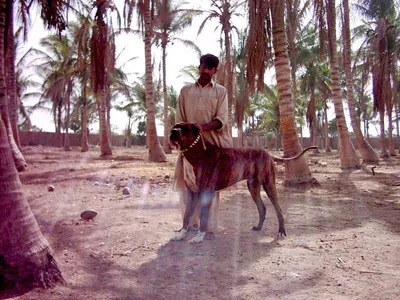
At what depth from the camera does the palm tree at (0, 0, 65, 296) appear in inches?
101

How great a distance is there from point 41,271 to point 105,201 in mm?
4039

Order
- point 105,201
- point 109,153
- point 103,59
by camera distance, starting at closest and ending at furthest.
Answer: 1. point 105,201
2. point 103,59
3. point 109,153

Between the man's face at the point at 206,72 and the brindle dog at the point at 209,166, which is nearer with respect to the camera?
the brindle dog at the point at 209,166

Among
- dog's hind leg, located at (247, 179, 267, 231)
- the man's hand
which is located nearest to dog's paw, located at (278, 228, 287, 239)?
dog's hind leg, located at (247, 179, 267, 231)

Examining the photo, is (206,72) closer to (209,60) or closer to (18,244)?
(209,60)

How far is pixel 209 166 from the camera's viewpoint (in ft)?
13.2

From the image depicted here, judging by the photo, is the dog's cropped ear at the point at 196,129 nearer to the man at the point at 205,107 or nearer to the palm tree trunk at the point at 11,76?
the man at the point at 205,107

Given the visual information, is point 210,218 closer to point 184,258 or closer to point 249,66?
point 184,258

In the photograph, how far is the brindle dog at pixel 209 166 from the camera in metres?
3.80

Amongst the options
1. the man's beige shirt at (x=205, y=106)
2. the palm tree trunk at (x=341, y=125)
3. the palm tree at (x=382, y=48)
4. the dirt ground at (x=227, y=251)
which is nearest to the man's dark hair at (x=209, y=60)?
the man's beige shirt at (x=205, y=106)

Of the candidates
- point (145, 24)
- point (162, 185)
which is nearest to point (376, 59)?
point (145, 24)

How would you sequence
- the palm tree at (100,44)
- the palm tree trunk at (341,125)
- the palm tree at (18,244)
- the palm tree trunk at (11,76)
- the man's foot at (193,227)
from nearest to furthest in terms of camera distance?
the palm tree at (18,244)
the man's foot at (193,227)
the palm tree trunk at (11,76)
the palm tree trunk at (341,125)
the palm tree at (100,44)

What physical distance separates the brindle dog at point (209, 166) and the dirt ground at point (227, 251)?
43 cm

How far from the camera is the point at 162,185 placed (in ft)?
29.5
